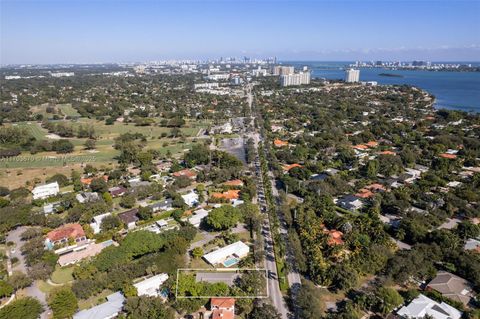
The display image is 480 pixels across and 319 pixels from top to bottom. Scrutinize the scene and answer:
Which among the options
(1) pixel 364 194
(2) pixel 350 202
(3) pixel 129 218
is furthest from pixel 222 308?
(1) pixel 364 194

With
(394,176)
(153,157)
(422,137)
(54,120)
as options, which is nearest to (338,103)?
(422,137)

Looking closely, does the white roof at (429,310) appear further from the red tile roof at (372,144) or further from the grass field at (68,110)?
the grass field at (68,110)

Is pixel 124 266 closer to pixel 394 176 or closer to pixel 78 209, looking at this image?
pixel 78 209

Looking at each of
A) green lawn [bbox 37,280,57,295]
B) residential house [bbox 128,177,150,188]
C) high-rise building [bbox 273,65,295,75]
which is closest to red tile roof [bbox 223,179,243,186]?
Result: residential house [bbox 128,177,150,188]

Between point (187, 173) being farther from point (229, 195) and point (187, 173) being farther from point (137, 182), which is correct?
point (229, 195)

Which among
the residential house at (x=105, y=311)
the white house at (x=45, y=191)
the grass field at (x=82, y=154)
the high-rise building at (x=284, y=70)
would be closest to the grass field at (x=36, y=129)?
the grass field at (x=82, y=154)

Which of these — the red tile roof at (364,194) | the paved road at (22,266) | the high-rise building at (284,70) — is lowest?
the paved road at (22,266)
